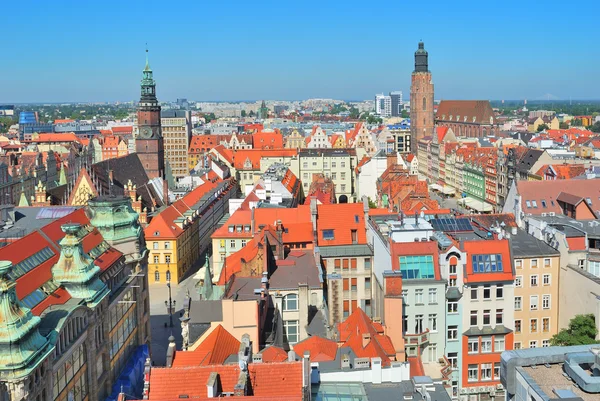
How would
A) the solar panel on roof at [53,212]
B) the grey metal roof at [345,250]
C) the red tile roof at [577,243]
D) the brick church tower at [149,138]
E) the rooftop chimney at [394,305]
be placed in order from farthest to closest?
the brick church tower at [149,138] < the grey metal roof at [345,250] < the solar panel on roof at [53,212] < the red tile roof at [577,243] < the rooftop chimney at [394,305]

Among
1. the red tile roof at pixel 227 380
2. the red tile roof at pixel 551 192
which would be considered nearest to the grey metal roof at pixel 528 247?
the red tile roof at pixel 551 192

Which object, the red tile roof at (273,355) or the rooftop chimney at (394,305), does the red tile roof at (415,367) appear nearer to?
the rooftop chimney at (394,305)

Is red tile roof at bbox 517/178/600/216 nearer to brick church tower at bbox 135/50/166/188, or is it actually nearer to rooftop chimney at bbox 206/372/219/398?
rooftop chimney at bbox 206/372/219/398

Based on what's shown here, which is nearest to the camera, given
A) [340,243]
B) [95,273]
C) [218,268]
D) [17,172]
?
[95,273]

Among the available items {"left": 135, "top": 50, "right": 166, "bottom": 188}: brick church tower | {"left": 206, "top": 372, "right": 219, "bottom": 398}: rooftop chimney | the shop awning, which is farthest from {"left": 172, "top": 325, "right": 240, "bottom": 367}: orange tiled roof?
the shop awning

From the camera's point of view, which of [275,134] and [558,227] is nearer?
[558,227]

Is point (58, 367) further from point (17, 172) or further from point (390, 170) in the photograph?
point (17, 172)

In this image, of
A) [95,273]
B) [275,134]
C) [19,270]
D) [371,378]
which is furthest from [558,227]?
[275,134]
